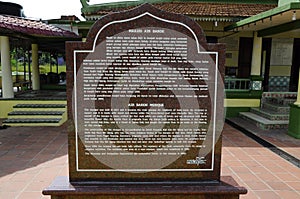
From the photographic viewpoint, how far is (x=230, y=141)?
6070mm

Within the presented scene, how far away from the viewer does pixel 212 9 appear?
9180mm

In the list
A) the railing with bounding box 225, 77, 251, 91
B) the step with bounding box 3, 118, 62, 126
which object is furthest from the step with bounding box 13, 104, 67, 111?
the railing with bounding box 225, 77, 251, 91

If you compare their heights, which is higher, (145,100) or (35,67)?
(35,67)

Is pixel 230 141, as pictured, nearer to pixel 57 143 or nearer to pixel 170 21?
pixel 57 143

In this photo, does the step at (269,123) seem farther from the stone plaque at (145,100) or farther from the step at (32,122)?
the step at (32,122)

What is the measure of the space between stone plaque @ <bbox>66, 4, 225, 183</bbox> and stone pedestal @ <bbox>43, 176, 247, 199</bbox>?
0.09 metres

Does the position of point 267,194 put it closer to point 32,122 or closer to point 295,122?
point 295,122

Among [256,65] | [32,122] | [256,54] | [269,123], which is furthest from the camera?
[256,65]

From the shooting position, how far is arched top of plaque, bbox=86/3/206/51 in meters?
2.45

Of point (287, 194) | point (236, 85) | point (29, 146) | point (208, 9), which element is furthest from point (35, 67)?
point (287, 194)

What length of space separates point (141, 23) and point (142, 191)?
1569 mm

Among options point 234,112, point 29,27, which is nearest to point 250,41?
point 234,112

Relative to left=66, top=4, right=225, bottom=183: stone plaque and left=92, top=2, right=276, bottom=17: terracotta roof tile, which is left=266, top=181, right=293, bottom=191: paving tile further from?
left=92, top=2, right=276, bottom=17: terracotta roof tile

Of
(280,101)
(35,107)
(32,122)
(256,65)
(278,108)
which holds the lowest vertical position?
(32,122)
